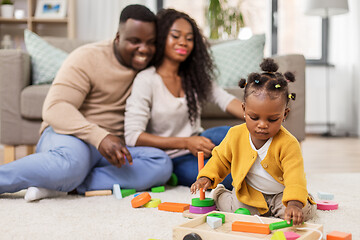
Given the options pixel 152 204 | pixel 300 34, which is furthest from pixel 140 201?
pixel 300 34

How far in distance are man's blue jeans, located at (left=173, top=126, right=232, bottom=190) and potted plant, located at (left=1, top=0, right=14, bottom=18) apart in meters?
2.82

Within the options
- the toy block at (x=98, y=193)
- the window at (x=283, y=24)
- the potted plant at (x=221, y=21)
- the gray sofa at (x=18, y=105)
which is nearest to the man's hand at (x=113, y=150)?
the toy block at (x=98, y=193)

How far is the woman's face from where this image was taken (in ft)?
5.29

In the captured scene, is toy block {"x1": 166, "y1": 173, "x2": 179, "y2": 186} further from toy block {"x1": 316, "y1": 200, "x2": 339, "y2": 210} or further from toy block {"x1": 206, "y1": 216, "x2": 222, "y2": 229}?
toy block {"x1": 206, "y1": 216, "x2": 222, "y2": 229}

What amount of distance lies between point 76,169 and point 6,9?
288 cm

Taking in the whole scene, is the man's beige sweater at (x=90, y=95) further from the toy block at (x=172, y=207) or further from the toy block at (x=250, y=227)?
the toy block at (x=250, y=227)

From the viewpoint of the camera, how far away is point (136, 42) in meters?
1.59

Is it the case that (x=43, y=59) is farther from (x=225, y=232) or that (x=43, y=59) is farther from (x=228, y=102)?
(x=225, y=232)

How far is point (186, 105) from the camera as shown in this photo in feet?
5.34

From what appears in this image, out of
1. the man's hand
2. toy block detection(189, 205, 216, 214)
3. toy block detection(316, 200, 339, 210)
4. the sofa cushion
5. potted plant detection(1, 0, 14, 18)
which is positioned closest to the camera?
toy block detection(189, 205, 216, 214)

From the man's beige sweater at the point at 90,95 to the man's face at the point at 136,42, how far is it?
53mm

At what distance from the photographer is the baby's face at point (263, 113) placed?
3.23 ft

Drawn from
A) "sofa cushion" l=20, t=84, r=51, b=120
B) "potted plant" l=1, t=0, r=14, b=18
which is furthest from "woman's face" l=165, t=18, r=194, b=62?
"potted plant" l=1, t=0, r=14, b=18

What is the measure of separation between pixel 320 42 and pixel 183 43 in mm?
3126
